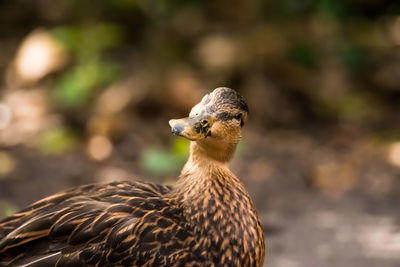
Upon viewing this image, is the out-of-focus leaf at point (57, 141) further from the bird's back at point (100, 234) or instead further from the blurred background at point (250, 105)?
the bird's back at point (100, 234)

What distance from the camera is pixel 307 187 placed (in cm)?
606

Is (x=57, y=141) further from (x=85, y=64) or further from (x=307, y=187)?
(x=307, y=187)

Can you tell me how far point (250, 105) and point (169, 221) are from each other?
446 cm

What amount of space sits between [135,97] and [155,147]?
82 centimetres

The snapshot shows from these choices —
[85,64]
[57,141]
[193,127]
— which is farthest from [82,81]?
[193,127]

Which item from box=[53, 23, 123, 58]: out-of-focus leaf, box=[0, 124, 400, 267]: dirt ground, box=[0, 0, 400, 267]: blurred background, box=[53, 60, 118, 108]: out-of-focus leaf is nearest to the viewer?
box=[0, 124, 400, 267]: dirt ground

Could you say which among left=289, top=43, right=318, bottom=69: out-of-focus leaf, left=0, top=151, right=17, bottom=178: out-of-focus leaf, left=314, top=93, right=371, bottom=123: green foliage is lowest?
left=0, top=151, right=17, bottom=178: out-of-focus leaf

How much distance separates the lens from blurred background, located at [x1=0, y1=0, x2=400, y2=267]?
223 inches

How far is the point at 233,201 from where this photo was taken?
3.20 metres

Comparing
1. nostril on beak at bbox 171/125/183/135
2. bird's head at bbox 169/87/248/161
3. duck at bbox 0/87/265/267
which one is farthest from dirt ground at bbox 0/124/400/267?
nostril on beak at bbox 171/125/183/135

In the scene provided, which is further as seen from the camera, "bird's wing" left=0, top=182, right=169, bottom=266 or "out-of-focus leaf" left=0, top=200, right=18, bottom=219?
"out-of-focus leaf" left=0, top=200, right=18, bottom=219

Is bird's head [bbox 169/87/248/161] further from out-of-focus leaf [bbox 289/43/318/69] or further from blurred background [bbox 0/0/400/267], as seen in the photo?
out-of-focus leaf [bbox 289/43/318/69]

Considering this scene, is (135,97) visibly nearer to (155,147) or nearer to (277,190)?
(155,147)

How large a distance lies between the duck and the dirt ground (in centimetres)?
191
